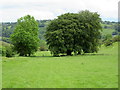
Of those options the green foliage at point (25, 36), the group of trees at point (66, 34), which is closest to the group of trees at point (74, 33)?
the group of trees at point (66, 34)

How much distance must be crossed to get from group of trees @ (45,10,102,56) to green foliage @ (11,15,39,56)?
649 centimetres

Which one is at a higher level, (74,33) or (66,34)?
(74,33)

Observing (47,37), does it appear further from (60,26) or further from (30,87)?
(30,87)

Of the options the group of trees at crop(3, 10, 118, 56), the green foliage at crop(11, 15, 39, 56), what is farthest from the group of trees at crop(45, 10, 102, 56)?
the green foliage at crop(11, 15, 39, 56)

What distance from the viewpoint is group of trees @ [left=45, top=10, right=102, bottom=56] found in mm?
51906

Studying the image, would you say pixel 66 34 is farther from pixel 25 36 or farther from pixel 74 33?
pixel 25 36

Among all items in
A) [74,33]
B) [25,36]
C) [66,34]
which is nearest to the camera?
[66,34]

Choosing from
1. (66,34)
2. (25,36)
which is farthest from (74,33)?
(25,36)

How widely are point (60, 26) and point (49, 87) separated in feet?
129

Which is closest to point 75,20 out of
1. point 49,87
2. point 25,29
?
point 25,29

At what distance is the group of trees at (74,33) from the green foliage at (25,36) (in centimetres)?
649

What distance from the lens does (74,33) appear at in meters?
51.7

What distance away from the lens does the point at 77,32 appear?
172 feet

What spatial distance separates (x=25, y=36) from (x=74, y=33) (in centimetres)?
1491
